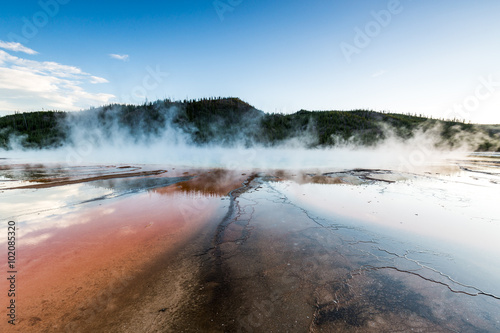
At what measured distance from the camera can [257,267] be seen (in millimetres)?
3752

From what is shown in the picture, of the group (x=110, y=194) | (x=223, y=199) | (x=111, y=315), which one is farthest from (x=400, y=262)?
(x=110, y=194)

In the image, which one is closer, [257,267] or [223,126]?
[257,267]

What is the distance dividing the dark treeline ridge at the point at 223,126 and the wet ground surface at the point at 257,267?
56.0m

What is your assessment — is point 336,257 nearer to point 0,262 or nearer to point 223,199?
point 223,199

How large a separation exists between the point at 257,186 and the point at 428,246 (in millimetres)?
7269

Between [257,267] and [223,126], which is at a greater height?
[223,126]

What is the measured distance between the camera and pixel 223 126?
7694 centimetres

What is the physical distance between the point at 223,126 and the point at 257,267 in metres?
75.6

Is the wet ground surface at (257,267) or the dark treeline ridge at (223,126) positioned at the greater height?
the dark treeline ridge at (223,126)

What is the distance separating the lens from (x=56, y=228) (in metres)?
5.51

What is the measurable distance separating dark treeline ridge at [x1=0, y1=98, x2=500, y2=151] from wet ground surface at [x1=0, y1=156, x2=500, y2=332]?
56.0m

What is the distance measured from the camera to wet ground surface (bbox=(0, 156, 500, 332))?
2.63 m

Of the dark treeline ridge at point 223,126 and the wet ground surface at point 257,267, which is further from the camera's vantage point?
the dark treeline ridge at point 223,126

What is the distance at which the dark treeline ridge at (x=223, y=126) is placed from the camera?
6288 cm
